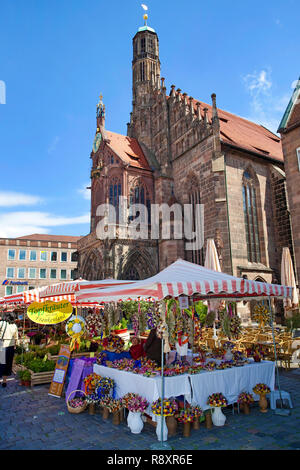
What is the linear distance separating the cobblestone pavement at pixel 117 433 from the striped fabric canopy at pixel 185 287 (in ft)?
6.95

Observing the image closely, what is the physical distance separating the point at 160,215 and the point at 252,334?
13.5 metres

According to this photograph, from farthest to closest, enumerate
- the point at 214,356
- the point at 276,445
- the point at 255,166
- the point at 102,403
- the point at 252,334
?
the point at 255,166, the point at 252,334, the point at 214,356, the point at 102,403, the point at 276,445

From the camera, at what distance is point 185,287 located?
558cm

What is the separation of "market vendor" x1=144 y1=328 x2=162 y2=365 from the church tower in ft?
76.8

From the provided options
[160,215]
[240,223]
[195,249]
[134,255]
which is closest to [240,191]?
[240,223]

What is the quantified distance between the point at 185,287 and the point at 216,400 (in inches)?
74.8

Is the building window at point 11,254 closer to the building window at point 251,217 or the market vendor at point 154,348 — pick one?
the building window at point 251,217

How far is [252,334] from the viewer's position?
40.1ft

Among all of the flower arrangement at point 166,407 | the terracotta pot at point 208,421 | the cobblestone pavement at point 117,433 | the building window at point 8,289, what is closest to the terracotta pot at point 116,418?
the cobblestone pavement at point 117,433

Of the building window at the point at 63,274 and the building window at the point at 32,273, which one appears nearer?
the building window at the point at 32,273

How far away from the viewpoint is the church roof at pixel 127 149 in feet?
84.6

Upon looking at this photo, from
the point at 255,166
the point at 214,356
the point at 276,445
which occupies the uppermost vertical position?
the point at 255,166

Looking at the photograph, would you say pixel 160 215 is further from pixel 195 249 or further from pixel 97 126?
pixel 97 126

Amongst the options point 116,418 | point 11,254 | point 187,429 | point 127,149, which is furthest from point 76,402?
point 11,254
